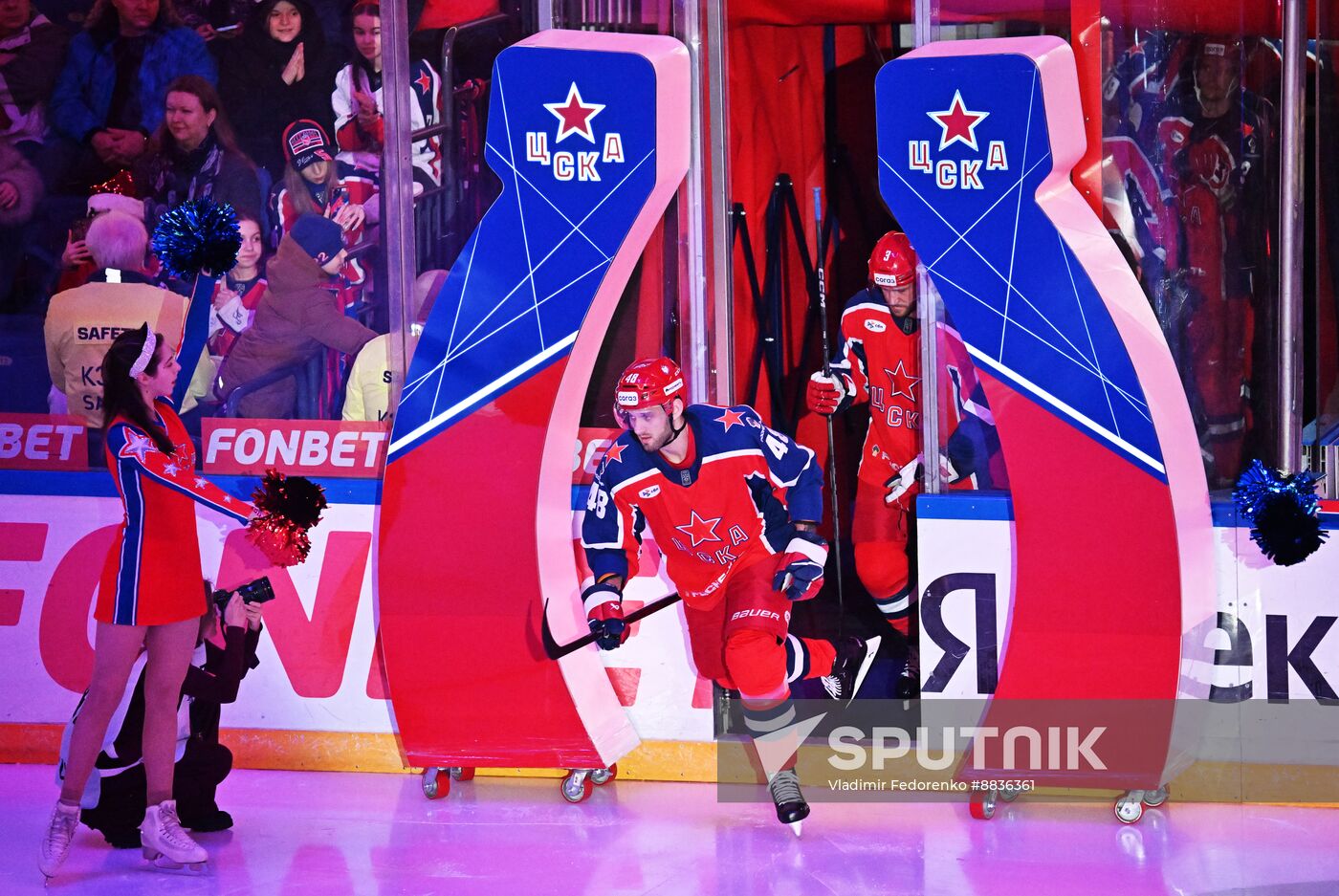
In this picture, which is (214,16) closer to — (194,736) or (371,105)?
(371,105)

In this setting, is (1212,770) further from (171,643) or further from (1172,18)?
(171,643)

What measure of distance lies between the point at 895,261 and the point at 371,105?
172cm

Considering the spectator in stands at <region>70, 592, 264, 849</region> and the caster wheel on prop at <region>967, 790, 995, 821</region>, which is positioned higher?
the spectator in stands at <region>70, 592, 264, 849</region>

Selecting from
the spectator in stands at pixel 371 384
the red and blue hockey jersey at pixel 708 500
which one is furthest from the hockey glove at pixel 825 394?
the spectator in stands at pixel 371 384

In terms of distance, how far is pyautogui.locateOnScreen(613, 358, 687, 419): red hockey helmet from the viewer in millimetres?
3854

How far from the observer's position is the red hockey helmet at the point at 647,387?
385 centimetres

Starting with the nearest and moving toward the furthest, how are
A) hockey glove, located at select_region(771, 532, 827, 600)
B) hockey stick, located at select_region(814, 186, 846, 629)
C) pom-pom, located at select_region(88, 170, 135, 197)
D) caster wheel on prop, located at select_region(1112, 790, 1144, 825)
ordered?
hockey glove, located at select_region(771, 532, 827, 600), caster wheel on prop, located at select_region(1112, 790, 1144, 825), pom-pom, located at select_region(88, 170, 135, 197), hockey stick, located at select_region(814, 186, 846, 629)

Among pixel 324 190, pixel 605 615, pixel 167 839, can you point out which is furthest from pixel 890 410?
pixel 167 839

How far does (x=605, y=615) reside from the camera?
3975 mm

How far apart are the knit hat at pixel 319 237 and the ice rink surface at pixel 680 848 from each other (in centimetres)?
170

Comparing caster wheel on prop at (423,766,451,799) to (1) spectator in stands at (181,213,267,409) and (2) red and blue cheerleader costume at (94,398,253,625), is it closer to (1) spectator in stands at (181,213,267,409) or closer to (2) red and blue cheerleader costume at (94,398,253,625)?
(2) red and blue cheerleader costume at (94,398,253,625)

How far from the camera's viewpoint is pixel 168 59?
465 centimetres

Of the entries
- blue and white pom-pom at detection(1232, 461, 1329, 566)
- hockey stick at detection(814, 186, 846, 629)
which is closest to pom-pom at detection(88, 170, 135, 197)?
hockey stick at detection(814, 186, 846, 629)

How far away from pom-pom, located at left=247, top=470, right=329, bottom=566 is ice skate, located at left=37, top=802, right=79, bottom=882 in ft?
2.70
